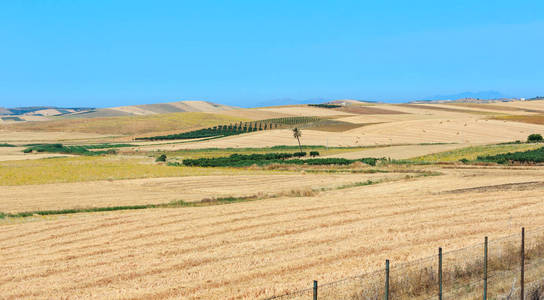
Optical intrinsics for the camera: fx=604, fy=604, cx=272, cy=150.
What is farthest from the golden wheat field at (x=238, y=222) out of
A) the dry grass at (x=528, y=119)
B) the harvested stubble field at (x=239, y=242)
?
the dry grass at (x=528, y=119)

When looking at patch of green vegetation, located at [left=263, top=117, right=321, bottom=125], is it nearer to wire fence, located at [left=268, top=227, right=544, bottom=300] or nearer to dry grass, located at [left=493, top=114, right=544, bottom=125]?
dry grass, located at [left=493, top=114, right=544, bottom=125]

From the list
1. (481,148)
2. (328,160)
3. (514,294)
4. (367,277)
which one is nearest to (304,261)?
(367,277)

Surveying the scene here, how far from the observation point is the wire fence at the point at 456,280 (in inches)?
579

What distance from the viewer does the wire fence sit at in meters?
Answer: 14.7

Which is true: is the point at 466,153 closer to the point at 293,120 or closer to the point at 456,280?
the point at 456,280

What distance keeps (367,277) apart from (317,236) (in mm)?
8468

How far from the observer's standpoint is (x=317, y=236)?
24.8 metres

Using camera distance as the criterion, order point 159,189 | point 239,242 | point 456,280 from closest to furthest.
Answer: point 456,280 → point 239,242 → point 159,189

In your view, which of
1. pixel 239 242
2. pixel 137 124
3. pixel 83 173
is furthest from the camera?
pixel 137 124

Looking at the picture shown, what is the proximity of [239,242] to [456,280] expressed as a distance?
1013 cm

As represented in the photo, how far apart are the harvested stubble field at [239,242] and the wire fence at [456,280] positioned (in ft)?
4.52

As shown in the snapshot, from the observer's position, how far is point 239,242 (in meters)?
24.1

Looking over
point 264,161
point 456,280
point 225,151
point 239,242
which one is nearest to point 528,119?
point 225,151

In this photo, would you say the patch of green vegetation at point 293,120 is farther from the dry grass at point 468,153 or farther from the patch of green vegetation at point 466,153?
the dry grass at point 468,153
